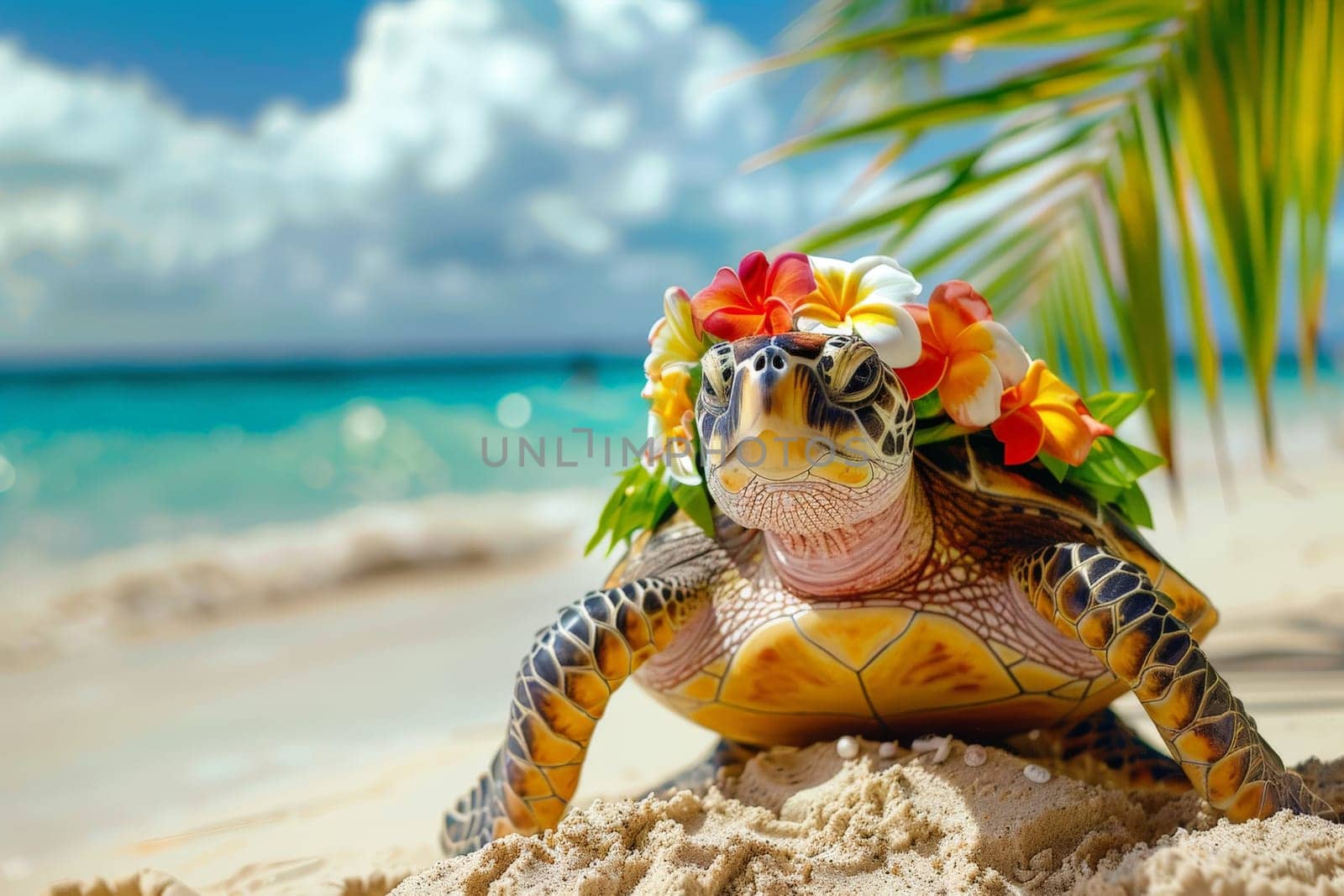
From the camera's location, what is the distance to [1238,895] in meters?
0.88

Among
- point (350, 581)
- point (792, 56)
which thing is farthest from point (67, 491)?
point (792, 56)

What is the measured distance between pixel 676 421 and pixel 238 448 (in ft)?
49.3

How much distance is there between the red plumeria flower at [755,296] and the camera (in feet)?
4.22

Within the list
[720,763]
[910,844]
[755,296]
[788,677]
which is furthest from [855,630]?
[720,763]

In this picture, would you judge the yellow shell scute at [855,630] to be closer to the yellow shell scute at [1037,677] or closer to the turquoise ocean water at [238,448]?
the yellow shell scute at [1037,677]

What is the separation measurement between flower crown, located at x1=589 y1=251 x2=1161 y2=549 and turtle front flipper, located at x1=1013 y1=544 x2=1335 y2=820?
25 centimetres

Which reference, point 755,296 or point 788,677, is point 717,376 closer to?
point 755,296

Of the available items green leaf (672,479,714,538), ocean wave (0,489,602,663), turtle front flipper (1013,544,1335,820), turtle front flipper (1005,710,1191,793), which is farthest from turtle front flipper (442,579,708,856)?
ocean wave (0,489,602,663)

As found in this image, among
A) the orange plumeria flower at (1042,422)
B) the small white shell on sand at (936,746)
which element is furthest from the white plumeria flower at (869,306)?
the small white shell on sand at (936,746)

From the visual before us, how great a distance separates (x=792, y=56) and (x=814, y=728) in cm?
146

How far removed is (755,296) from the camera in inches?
51.8

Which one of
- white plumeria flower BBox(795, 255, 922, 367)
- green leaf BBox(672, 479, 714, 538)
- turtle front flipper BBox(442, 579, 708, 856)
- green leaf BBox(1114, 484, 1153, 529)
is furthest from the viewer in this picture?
green leaf BBox(1114, 484, 1153, 529)

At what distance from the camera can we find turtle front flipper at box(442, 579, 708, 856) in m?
1.34

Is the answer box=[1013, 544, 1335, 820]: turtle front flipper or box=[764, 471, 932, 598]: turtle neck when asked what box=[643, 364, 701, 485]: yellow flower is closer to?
box=[764, 471, 932, 598]: turtle neck
